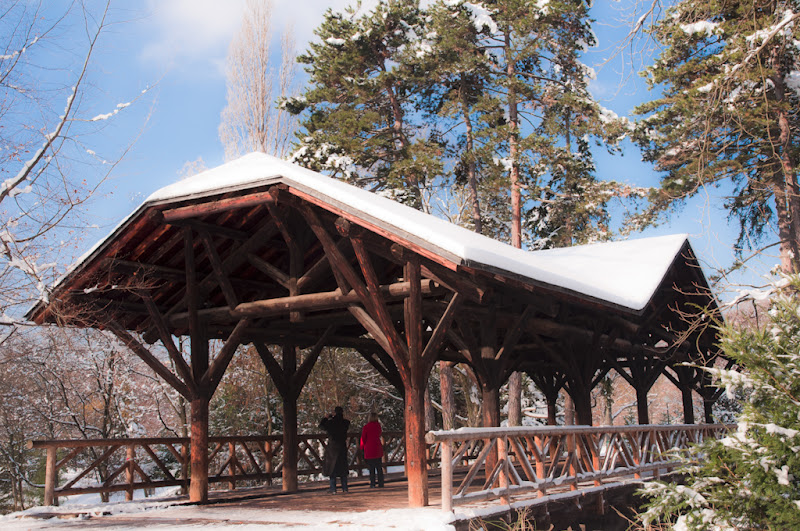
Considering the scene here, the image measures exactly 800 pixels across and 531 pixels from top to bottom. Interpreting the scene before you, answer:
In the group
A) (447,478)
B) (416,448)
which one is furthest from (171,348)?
(447,478)

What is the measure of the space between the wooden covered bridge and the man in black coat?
3.73ft

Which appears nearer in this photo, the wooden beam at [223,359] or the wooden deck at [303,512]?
the wooden deck at [303,512]

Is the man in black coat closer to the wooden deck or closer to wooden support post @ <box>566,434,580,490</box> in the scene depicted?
the wooden deck

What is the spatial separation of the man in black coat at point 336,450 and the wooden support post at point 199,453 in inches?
80.7

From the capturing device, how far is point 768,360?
18.0ft

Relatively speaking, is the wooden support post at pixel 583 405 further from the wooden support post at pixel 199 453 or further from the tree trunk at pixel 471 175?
the tree trunk at pixel 471 175

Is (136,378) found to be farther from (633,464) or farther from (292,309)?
(633,464)

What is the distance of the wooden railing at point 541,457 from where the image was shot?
752 cm

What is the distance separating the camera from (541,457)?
8992 millimetres

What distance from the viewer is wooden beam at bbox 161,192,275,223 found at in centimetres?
932

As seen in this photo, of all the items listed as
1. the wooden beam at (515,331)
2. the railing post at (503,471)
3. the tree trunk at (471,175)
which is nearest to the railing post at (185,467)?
the wooden beam at (515,331)

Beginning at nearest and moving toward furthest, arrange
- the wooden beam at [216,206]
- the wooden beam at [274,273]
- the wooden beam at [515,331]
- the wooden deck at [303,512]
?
the wooden deck at [303,512], the wooden beam at [216,206], the wooden beam at [274,273], the wooden beam at [515,331]

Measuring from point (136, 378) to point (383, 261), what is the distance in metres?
17.9

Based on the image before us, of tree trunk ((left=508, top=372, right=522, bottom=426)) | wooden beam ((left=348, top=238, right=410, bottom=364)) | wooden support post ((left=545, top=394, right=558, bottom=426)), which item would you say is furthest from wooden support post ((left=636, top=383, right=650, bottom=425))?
wooden beam ((left=348, top=238, right=410, bottom=364))
